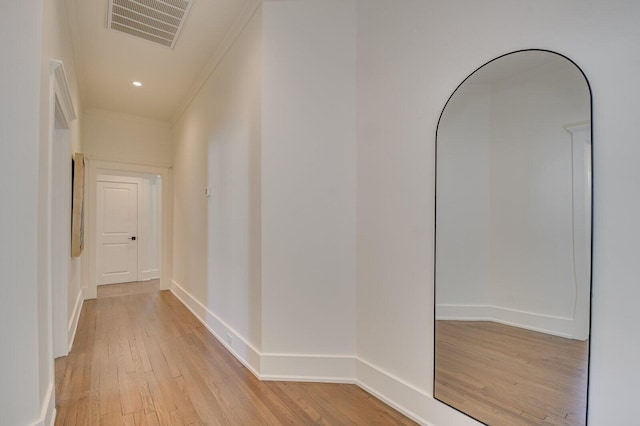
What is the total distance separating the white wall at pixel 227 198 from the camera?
93.4 inches

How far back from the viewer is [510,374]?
1.43m

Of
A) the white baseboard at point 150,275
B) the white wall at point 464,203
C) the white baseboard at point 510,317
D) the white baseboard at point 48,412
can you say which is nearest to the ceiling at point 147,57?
the white wall at point 464,203

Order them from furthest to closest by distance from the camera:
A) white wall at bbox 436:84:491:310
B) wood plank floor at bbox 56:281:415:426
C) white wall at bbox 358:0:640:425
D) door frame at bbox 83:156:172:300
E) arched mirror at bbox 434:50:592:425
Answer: door frame at bbox 83:156:172:300 → wood plank floor at bbox 56:281:415:426 → white wall at bbox 436:84:491:310 → arched mirror at bbox 434:50:592:425 → white wall at bbox 358:0:640:425

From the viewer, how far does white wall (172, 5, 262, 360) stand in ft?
7.78

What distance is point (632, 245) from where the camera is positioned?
107 cm

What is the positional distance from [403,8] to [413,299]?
1822mm

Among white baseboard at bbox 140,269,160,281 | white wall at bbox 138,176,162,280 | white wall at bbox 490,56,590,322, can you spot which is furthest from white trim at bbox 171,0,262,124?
white baseboard at bbox 140,269,160,281

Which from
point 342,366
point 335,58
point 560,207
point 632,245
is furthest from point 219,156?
point 632,245

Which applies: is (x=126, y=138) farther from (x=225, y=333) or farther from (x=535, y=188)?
(x=535, y=188)

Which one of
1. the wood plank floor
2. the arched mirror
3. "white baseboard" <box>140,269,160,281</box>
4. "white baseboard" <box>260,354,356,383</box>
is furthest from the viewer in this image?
"white baseboard" <box>140,269,160,281</box>

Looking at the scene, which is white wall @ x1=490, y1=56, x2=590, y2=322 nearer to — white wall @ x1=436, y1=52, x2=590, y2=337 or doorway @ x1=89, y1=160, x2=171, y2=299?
white wall @ x1=436, y1=52, x2=590, y2=337

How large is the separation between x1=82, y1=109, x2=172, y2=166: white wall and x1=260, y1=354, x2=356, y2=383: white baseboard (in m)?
4.18

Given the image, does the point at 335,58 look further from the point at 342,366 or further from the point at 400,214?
the point at 342,366

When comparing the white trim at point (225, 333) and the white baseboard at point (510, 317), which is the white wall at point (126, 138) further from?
the white baseboard at point (510, 317)
